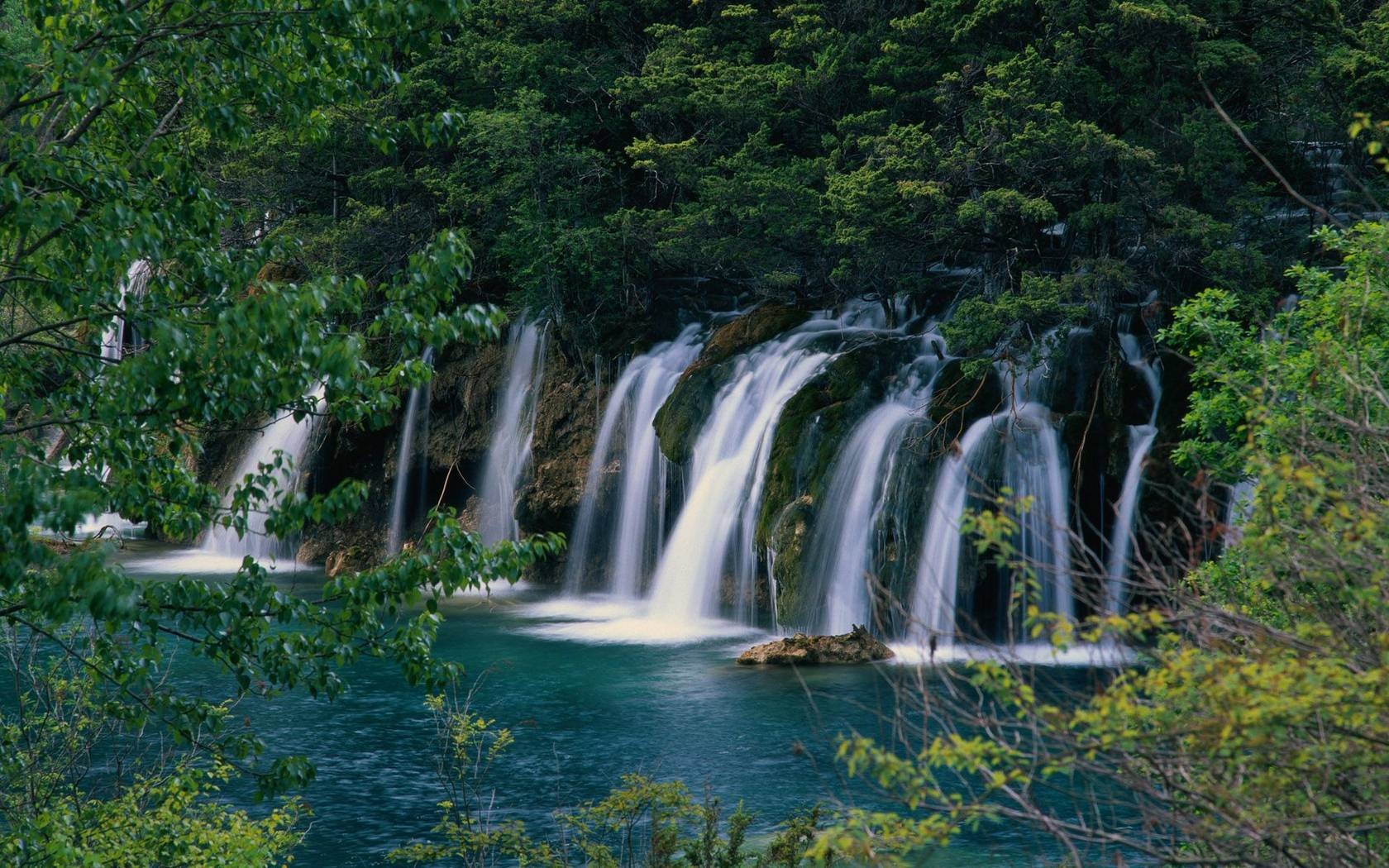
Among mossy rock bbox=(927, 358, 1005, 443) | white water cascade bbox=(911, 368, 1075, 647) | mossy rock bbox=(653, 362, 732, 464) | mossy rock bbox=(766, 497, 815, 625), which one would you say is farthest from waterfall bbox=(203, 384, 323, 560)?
white water cascade bbox=(911, 368, 1075, 647)

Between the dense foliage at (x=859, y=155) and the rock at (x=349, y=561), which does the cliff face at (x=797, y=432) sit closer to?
the rock at (x=349, y=561)

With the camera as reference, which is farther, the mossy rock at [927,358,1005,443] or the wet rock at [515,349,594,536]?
the wet rock at [515,349,594,536]

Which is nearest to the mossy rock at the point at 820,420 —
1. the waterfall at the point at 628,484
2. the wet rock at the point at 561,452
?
the waterfall at the point at 628,484

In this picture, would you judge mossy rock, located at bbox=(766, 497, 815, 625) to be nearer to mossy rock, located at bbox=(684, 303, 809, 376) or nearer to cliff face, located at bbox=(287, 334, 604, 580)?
mossy rock, located at bbox=(684, 303, 809, 376)

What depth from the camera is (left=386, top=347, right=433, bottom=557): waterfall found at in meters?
29.9

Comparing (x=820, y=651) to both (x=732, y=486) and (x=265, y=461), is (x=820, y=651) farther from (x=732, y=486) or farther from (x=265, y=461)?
(x=265, y=461)

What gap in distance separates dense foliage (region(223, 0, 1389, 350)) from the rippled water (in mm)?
6790

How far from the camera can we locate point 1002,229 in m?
22.8

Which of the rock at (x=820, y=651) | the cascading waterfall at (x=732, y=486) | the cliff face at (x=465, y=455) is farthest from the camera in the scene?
the cliff face at (x=465, y=455)

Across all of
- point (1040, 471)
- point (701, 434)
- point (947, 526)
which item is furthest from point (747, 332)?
point (1040, 471)

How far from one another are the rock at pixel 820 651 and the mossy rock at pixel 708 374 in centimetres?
569

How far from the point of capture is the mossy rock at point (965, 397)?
816 inches

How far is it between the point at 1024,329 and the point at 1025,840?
10.8 m

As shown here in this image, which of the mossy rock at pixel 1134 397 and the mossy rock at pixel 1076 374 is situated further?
the mossy rock at pixel 1076 374
